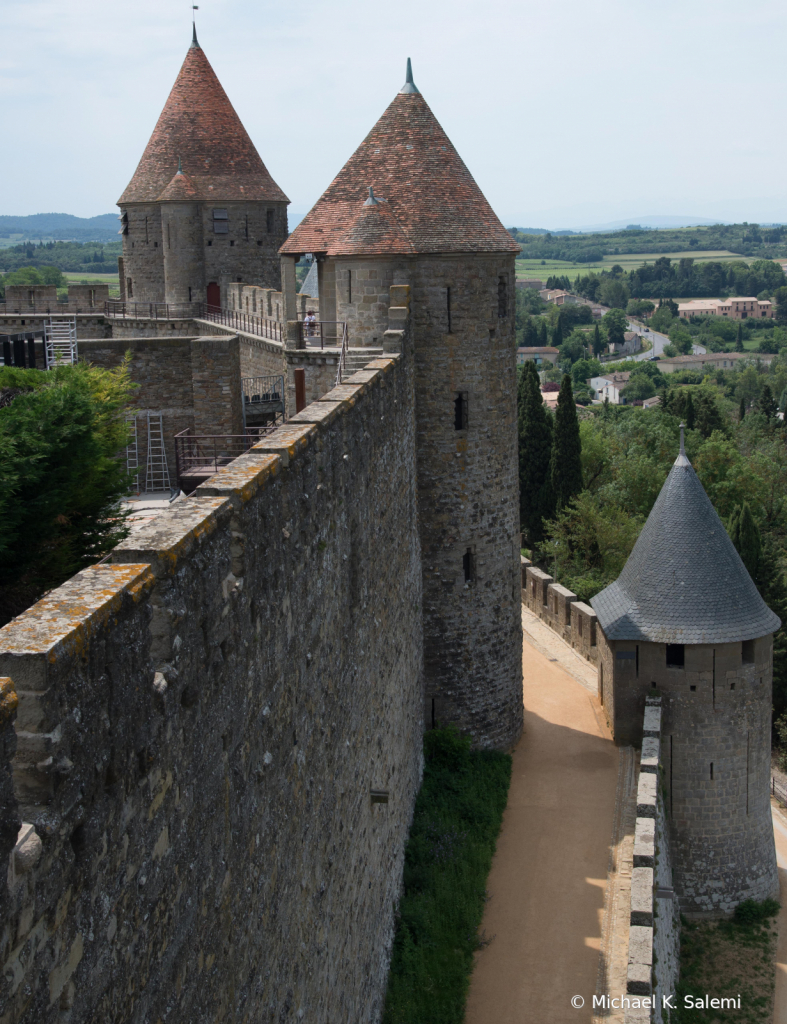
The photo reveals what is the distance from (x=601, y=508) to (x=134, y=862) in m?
33.0

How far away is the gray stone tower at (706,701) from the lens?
1947cm

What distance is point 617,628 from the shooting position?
19984 millimetres

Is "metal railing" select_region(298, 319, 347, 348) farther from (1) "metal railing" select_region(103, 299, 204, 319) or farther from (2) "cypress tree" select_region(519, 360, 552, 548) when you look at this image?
(2) "cypress tree" select_region(519, 360, 552, 548)

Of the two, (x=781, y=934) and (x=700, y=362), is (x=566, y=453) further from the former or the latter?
(x=700, y=362)

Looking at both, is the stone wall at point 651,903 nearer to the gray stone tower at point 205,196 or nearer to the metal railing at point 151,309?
the metal railing at point 151,309

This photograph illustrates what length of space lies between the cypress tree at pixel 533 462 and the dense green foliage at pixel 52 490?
26908 millimetres

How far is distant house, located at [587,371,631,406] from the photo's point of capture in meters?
137

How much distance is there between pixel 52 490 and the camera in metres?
9.81

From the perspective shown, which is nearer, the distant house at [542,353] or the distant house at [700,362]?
the distant house at [542,353]

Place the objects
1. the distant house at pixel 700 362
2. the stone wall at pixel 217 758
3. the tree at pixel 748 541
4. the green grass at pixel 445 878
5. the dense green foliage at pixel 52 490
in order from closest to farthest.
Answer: the stone wall at pixel 217 758 < the dense green foliage at pixel 52 490 < the green grass at pixel 445 878 < the tree at pixel 748 541 < the distant house at pixel 700 362

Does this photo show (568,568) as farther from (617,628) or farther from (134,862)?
(134,862)

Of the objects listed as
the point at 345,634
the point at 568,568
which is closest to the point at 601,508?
the point at 568,568

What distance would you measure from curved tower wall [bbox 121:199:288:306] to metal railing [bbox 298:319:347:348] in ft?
41.5

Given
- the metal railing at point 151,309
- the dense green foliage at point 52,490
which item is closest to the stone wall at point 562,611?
the metal railing at point 151,309
